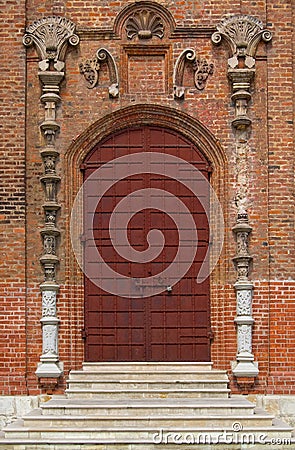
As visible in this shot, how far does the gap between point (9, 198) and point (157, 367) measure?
3.29 metres

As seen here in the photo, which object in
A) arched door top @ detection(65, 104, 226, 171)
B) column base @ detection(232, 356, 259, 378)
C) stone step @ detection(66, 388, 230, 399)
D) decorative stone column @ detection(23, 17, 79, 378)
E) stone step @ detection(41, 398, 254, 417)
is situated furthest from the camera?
arched door top @ detection(65, 104, 226, 171)

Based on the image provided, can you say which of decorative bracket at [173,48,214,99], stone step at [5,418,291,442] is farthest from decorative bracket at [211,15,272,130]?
stone step at [5,418,291,442]

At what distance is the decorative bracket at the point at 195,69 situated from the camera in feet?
47.3

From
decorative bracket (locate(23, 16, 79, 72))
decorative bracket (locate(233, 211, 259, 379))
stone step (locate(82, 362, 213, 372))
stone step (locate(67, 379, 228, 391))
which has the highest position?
decorative bracket (locate(23, 16, 79, 72))

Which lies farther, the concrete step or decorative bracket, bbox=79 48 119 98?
decorative bracket, bbox=79 48 119 98

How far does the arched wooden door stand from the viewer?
1415 cm

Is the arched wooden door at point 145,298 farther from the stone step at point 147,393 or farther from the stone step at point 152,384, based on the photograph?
the stone step at point 147,393

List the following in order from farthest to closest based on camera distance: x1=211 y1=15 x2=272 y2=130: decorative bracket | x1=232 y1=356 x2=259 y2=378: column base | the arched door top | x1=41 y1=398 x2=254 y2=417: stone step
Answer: the arched door top < x1=211 y1=15 x2=272 y2=130: decorative bracket < x1=232 y1=356 x2=259 y2=378: column base < x1=41 y1=398 x2=254 y2=417: stone step

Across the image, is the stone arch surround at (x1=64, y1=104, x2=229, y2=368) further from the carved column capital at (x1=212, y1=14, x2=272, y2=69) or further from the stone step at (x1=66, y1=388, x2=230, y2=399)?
the carved column capital at (x1=212, y1=14, x2=272, y2=69)

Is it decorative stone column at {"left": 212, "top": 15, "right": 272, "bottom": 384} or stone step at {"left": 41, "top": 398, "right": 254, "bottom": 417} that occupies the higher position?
decorative stone column at {"left": 212, "top": 15, "right": 272, "bottom": 384}

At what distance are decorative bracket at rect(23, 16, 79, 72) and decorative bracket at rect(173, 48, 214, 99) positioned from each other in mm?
1570

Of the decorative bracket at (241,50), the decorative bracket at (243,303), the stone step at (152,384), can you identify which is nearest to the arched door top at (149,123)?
the decorative bracket at (241,50)

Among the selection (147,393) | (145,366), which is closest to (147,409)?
(147,393)

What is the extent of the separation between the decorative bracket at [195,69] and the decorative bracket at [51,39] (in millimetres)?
1570
